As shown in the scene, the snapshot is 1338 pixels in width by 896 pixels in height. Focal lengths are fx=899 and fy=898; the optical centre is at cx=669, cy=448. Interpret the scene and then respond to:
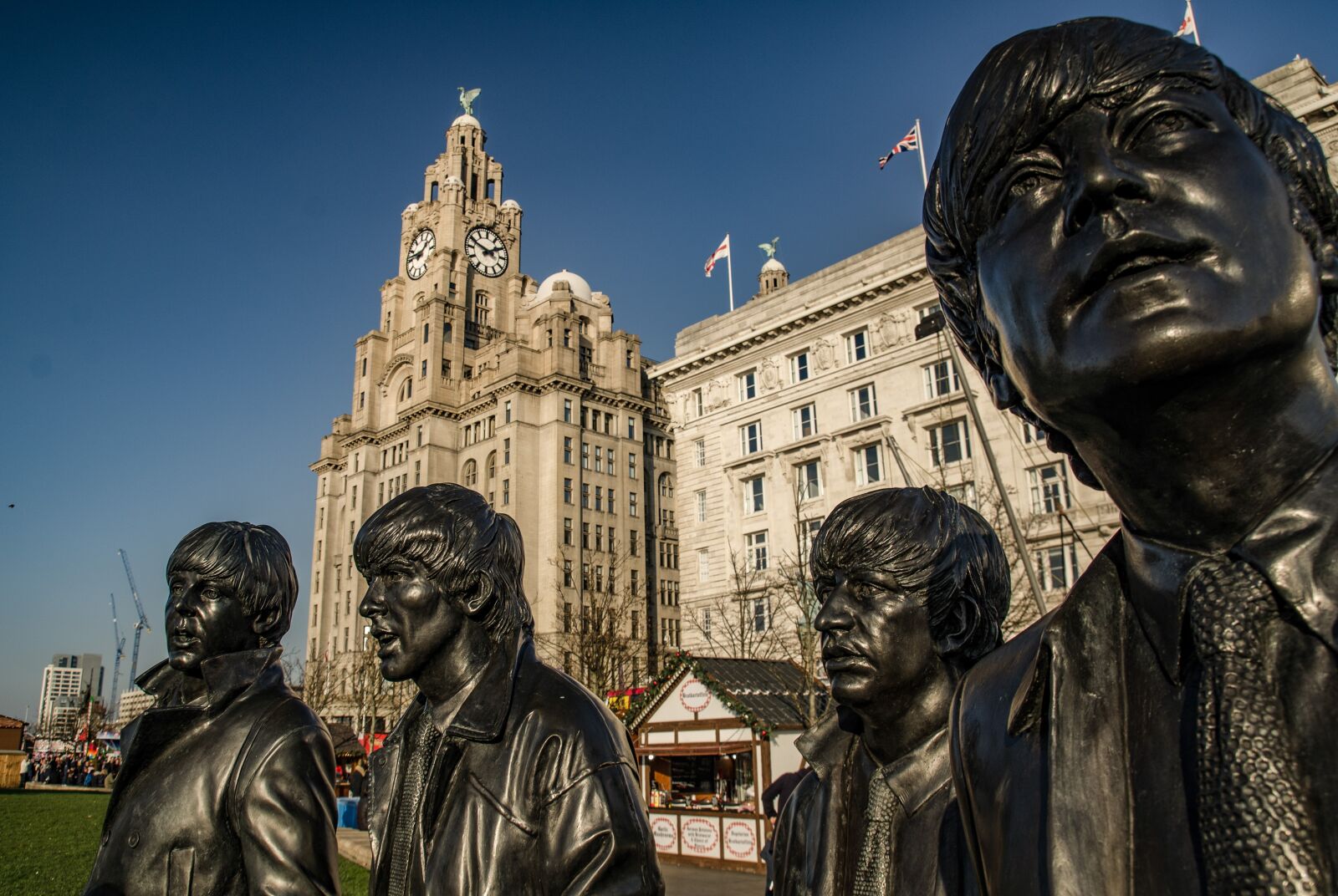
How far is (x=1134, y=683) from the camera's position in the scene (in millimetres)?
891

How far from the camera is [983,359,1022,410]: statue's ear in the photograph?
1062 millimetres

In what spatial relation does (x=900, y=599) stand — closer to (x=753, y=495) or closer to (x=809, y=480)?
(x=809, y=480)

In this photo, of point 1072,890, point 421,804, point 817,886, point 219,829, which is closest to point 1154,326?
point 1072,890

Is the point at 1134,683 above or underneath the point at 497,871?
above

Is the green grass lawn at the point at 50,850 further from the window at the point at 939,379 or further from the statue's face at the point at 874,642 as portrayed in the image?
the window at the point at 939,379

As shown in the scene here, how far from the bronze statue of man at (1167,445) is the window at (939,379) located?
107 feet

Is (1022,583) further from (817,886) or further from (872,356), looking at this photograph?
(817,886)

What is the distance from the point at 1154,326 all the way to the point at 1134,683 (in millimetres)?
361

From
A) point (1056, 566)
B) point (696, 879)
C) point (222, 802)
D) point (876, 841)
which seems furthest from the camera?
point (1056, 566)

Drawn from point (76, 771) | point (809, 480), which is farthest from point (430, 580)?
point (76, 771)

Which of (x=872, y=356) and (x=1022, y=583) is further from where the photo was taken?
(x=872, y=356)

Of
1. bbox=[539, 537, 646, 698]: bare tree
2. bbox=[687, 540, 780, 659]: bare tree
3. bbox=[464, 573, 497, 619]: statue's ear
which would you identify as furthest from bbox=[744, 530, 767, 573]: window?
bbox=[464, 573, 497, 619]: statue's ear

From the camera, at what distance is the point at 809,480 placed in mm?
36344

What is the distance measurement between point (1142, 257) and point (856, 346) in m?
36.2
